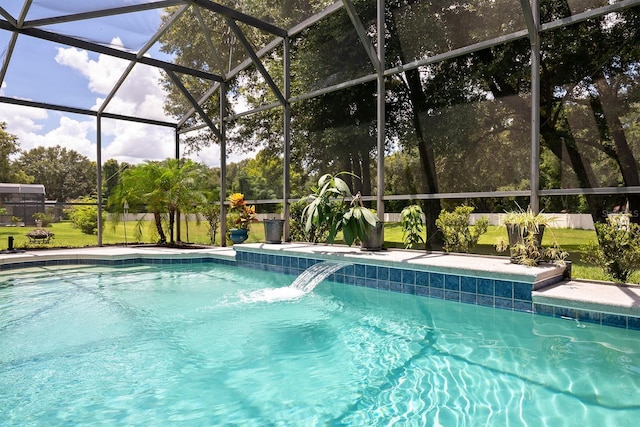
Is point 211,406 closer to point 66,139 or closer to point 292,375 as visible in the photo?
point 292,375

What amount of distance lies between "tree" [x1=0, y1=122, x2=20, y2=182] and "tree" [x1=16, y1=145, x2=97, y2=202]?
19 cm

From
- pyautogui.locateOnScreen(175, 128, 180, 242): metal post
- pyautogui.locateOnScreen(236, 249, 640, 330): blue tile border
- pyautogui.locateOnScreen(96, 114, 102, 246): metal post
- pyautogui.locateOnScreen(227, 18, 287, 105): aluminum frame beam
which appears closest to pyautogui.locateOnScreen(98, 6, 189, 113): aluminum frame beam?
pyautogui.locateOnScreen(96, 114, 102, 246): metal post

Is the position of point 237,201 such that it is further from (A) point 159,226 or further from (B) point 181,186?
(A) point 159,226

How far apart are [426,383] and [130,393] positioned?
1.81 metres

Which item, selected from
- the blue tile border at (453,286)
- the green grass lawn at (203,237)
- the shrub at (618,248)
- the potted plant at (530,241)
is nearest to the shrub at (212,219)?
the green grass lawn at (203,237)

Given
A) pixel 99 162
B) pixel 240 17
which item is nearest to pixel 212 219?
pixel 99 162

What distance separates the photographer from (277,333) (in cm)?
358

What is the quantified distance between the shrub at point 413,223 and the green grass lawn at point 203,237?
29cm

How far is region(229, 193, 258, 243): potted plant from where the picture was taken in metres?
9.16

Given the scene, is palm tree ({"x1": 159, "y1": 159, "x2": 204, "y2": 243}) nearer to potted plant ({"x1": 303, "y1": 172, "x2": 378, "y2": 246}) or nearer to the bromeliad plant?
the bromeliad plant

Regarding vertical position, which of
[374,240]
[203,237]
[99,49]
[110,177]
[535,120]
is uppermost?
[99,49]

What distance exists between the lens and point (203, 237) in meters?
10.8

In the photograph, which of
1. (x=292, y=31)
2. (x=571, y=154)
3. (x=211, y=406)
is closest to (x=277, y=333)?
(x=211, y=406)

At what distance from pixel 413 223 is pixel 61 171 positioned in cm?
987
